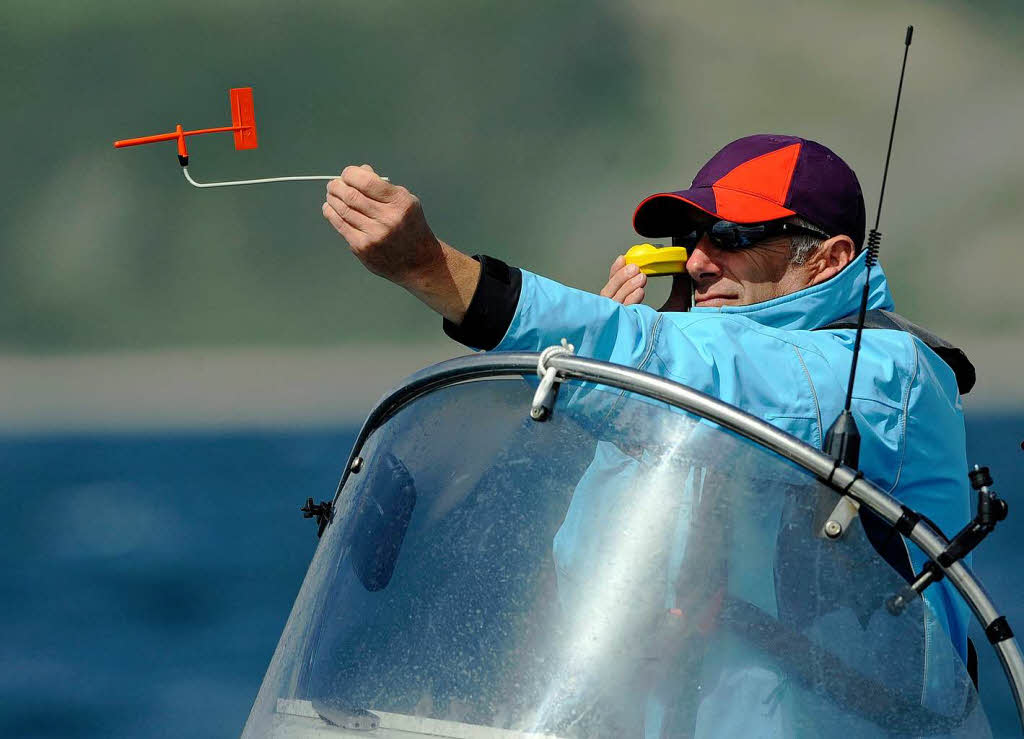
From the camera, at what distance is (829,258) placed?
236 cm

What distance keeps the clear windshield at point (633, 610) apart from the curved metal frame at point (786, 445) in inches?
1.0

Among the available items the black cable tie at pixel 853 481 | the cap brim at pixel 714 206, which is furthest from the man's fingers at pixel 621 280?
the black cable tie at pixel 853 481

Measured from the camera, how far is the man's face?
7.61ft

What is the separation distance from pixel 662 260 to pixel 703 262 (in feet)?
0.56

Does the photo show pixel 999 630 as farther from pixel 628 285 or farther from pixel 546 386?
pixel 628 285

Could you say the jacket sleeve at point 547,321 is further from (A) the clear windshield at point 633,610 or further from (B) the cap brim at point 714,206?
(B) the cap brim at point 714,206

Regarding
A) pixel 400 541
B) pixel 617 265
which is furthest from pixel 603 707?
pixel 617 265

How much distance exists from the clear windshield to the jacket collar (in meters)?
0.58

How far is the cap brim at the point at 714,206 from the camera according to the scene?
229cm

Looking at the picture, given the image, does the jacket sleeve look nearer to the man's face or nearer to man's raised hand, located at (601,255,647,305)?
the man's face

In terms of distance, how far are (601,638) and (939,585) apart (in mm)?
445

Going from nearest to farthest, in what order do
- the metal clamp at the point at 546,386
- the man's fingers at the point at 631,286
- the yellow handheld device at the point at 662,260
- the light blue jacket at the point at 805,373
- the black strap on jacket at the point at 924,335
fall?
the metal clamp at the point at 546,386 → the light blue jacket at the point at 805,373 → the black strap on jacket at the point at 924,335 → the yellow handheld device at the point at 662,260 → the man's fingers at the point at 631,286

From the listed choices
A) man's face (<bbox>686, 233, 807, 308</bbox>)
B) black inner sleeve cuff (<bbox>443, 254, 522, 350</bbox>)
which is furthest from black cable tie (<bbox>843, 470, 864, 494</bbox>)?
man's face (<bbox>686, 233, 807, 308</bbox>)

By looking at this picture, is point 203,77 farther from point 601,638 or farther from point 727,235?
point 601,638
